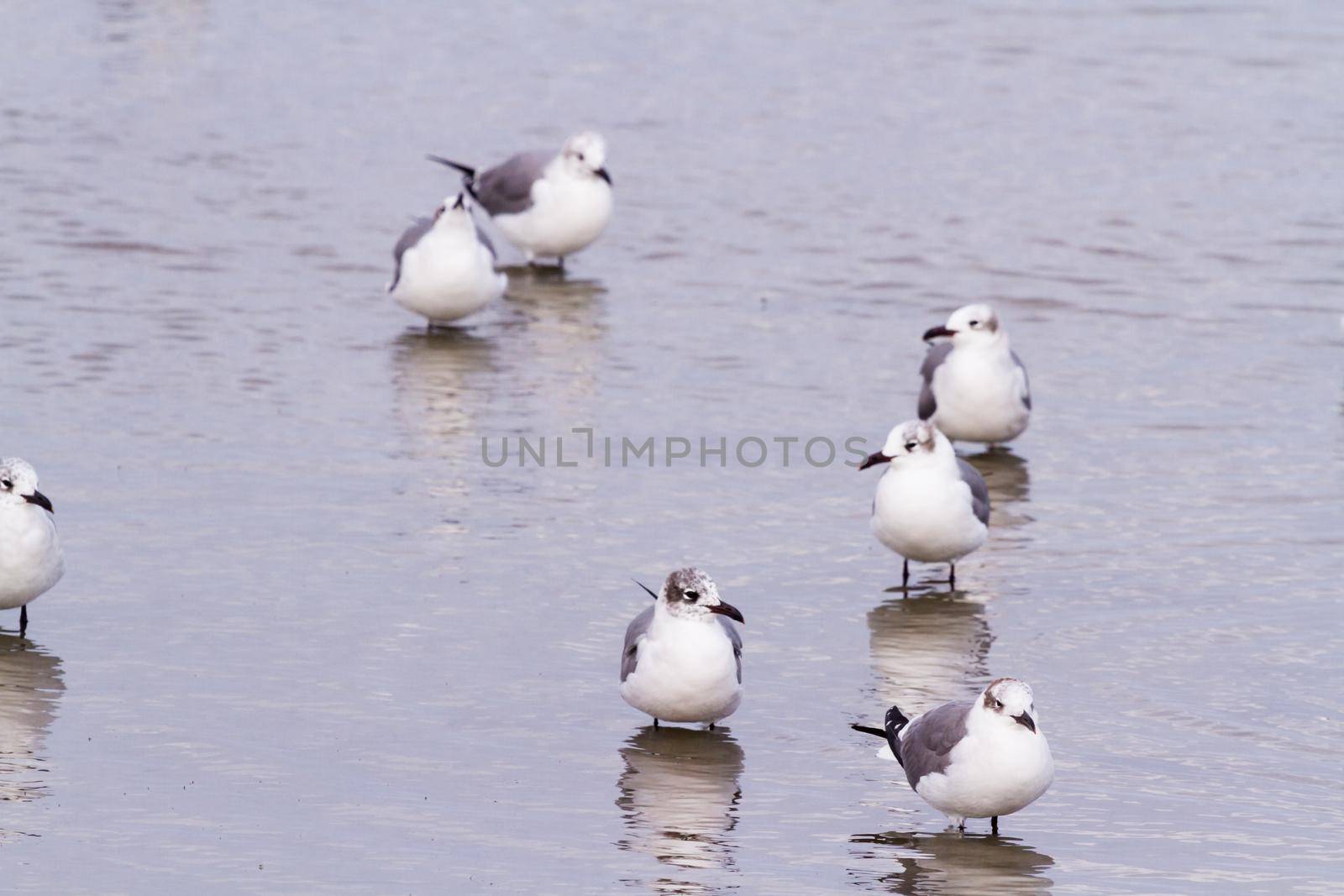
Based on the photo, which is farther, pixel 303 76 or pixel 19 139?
pixel 303 76

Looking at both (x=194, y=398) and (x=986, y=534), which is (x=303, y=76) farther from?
(x=986, y=534)

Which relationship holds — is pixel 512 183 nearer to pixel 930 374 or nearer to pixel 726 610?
pixel 930 374

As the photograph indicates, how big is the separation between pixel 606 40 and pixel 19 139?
9.85 meters

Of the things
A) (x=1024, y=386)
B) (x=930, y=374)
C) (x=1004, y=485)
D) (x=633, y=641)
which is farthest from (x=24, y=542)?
(x=1024, y=386)

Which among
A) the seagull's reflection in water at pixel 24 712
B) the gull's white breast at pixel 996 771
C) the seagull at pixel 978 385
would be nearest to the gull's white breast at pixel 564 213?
Result: the seagull at pixel 978 385

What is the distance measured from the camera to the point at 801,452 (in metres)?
14.2

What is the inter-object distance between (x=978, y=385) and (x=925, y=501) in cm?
270

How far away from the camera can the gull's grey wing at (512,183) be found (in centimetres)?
1981

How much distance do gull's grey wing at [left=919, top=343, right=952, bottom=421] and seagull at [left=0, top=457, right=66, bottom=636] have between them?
5894 mm

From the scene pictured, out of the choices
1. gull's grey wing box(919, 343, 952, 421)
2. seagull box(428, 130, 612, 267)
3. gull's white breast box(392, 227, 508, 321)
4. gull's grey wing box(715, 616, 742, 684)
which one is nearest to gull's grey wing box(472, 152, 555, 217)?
seagull box(428, 130, 612, 267)

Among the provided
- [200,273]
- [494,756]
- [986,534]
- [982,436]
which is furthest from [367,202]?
[494,756]

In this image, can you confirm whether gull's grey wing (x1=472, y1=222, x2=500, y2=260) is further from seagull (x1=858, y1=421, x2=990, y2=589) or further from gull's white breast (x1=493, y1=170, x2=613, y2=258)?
seagull (x1=858, y1=421, x2=990, y2=589)

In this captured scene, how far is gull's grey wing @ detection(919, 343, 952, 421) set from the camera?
47.1ft

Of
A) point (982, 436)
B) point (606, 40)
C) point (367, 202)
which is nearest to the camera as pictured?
point (982, 436)
